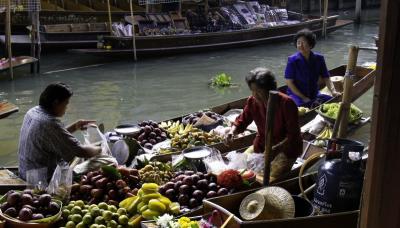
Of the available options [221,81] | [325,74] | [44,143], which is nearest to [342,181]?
[44,143]

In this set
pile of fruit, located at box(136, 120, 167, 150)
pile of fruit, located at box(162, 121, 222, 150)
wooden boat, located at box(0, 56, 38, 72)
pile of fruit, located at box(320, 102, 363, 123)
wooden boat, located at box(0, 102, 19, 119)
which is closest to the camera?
pile of fruit, located at box(162, 121, 222, 150)

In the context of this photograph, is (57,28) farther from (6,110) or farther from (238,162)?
(238,162)

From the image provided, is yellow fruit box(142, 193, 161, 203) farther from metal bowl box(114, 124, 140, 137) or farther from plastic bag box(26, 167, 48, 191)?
metal bowl box(114, 124, 140, 137)

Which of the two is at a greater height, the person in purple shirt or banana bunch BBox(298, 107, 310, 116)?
the person in purple shirt

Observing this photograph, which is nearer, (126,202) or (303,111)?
(126,202)

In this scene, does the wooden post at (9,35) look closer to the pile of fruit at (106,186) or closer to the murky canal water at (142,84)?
the murky canal water at (142,84)

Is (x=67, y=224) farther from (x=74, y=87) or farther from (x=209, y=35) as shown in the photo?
(x=209, y=35)

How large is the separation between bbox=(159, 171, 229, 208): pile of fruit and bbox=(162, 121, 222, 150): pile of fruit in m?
1.21

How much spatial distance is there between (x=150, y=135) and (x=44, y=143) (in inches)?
66.2

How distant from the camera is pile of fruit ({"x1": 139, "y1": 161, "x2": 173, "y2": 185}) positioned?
3896 millimetres

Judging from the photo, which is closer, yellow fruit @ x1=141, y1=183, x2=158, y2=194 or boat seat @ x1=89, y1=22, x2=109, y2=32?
yellow fruit @ x1=141, y1=183, x2=158, y2=194

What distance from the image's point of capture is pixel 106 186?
369 cm

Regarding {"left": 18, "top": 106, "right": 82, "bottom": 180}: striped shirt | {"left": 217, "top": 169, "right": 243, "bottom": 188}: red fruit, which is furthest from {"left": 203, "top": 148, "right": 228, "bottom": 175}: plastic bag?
{"left": 18, "top": 106, "right": 82, "bottom": 180}: striped shirt

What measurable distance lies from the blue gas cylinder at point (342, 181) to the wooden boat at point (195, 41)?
9857 millimetres
